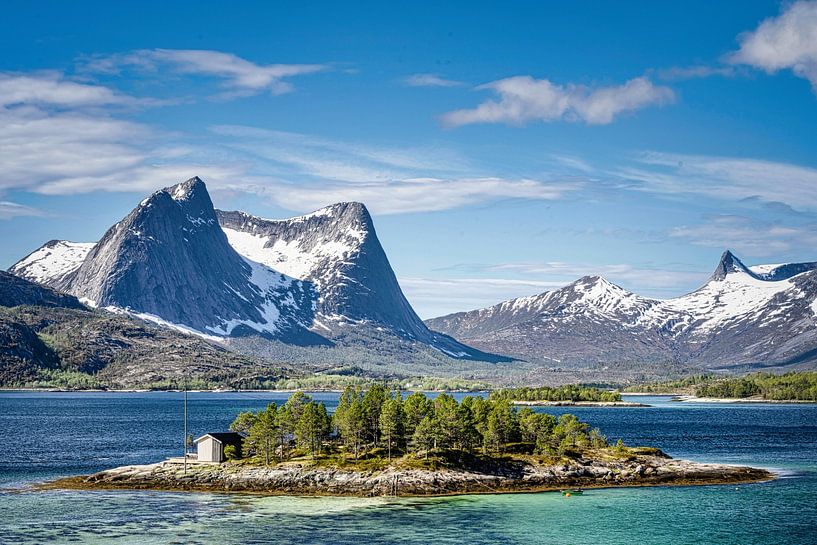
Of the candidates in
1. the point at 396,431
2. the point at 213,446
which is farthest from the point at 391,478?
the point at 213,446

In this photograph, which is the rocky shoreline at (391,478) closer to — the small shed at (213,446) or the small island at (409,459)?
the small island at (409,459)

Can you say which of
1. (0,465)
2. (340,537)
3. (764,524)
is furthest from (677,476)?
(0,465)

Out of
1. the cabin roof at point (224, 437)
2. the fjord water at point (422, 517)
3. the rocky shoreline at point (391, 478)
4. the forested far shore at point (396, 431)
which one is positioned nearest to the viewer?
the fjord water at point (422, 517)

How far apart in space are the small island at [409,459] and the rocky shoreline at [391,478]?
4.9 inches

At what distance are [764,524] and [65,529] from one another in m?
63.3

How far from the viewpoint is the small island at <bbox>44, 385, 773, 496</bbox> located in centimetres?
11462

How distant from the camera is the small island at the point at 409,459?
4513 inches

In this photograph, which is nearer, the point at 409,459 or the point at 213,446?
the point at 409,459

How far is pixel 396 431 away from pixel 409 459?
7.55 metres

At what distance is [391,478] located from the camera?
113188 mm

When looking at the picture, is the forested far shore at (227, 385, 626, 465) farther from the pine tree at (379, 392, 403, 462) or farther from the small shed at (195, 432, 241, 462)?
the small shed at (195, 432, 241, 462)

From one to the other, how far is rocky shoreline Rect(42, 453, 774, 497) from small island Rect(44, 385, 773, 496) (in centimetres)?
13

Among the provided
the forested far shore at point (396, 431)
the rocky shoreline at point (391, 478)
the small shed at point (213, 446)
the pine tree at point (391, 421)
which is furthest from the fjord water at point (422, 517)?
the pine tree at point (391, 421)

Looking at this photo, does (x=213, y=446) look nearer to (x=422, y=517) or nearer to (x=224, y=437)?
(x=224, y=437)
